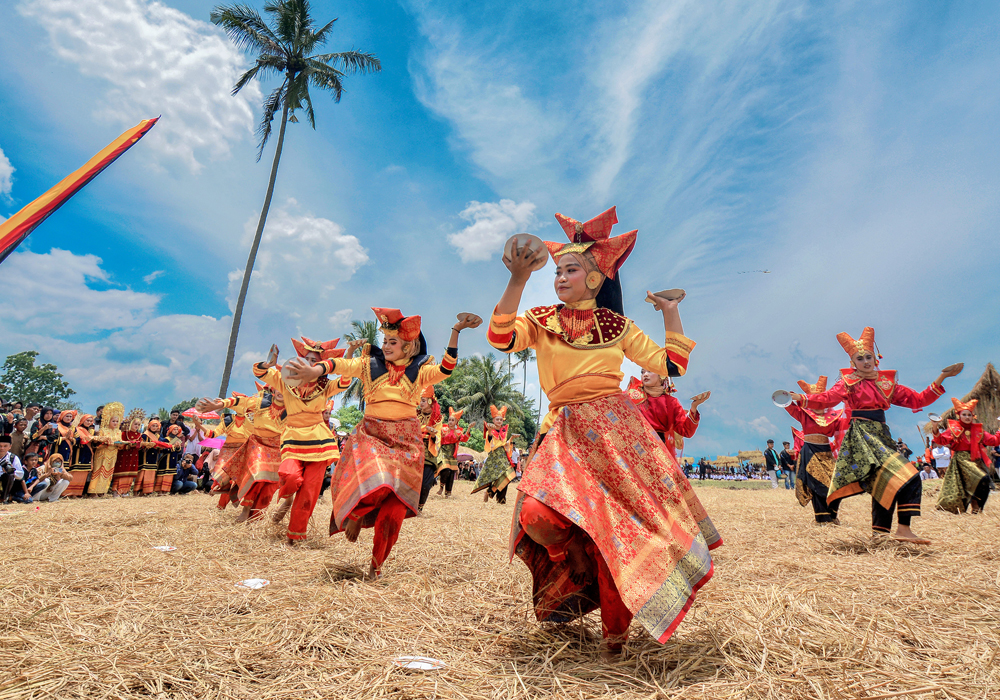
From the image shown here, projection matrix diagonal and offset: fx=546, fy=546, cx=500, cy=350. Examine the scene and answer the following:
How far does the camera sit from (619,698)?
202 centimetres

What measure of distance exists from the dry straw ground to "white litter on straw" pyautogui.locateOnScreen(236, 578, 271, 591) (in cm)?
9

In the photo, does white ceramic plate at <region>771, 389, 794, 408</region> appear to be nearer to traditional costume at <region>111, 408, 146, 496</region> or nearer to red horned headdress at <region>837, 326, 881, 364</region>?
red horned headdress at <region>837, 326, 881, 364</region>

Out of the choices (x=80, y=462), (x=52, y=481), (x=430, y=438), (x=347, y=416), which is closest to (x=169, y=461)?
(x=80, y=462)

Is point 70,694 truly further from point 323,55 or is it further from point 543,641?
point 323,55

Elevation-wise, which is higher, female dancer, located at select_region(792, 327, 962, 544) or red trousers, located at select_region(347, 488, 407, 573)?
female dancer, located at select_region(792, 327, 962, 544)

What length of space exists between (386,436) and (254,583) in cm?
145

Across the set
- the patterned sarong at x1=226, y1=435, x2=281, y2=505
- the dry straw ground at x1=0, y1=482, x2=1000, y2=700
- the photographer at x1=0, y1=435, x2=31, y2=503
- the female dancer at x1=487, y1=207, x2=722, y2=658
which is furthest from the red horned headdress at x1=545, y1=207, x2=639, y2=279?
the photographer at x1=0, y1=435, x2=31, y2=503

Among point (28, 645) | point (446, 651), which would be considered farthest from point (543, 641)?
point (28, 645)

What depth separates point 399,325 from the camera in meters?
4.93

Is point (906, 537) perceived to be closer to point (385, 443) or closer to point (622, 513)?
point (622, 513)

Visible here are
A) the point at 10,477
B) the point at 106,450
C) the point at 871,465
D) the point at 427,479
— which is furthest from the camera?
the point at 106,450

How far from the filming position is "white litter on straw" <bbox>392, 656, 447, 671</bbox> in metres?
2.30

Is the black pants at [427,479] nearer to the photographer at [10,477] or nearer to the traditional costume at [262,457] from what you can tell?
the traditional costume at [262,457]

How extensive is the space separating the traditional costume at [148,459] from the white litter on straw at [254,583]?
37.2 feet
